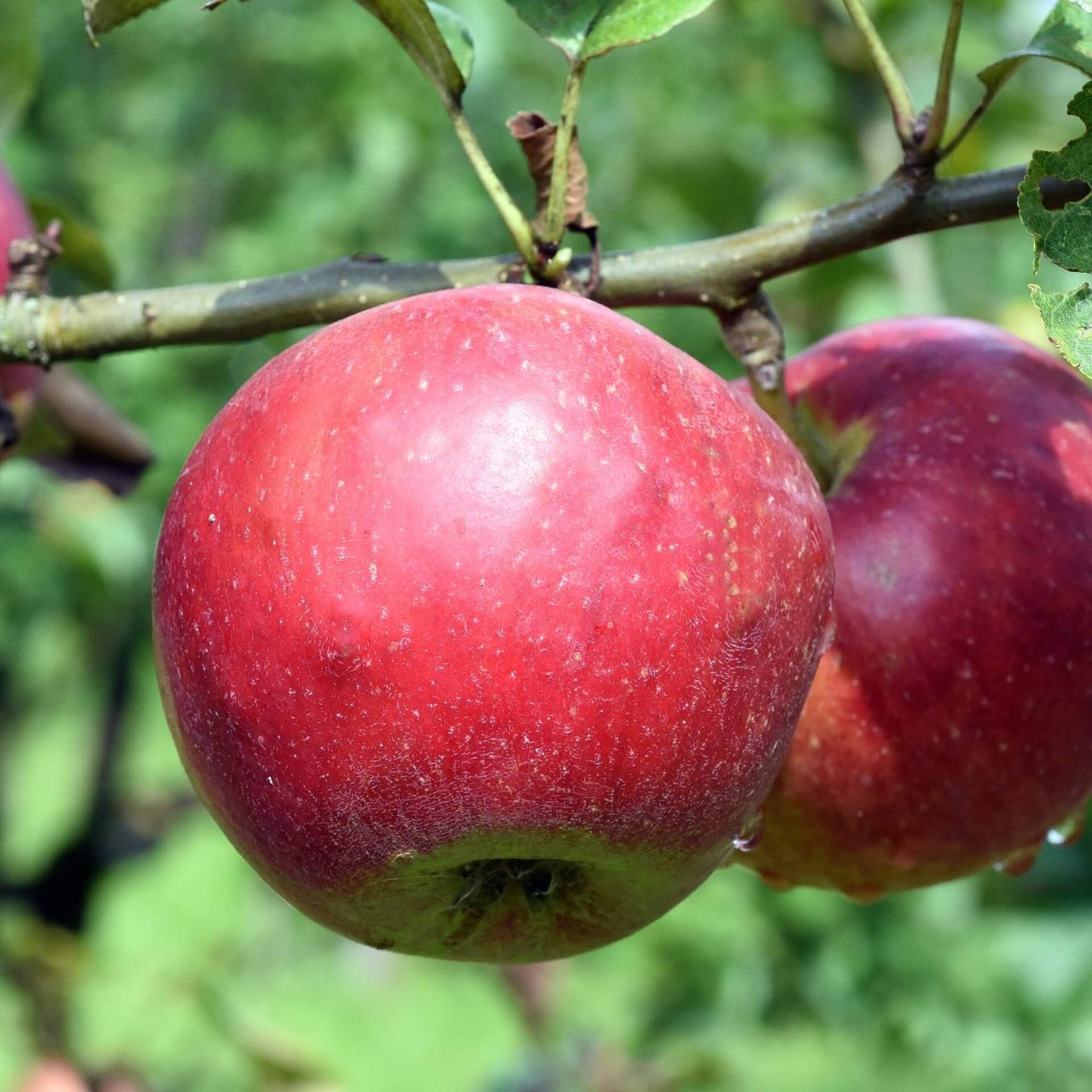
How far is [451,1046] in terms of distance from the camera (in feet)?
22.0

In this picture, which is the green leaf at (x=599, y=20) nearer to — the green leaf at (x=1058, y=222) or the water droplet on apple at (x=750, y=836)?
the green leaf at (x=1058, y=222)

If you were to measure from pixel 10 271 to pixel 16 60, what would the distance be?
0.64ft

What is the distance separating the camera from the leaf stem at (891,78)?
28.5 inches

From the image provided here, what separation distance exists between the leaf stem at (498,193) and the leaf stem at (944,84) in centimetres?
23

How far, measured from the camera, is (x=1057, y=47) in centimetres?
73

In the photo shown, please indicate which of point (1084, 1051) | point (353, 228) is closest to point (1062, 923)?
point (1084, 1051)

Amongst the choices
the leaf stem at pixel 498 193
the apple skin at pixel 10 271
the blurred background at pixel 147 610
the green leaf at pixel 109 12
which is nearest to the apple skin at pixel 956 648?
the leaf stem at pixel 498 193

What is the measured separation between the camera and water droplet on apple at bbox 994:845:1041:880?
2.73 feet

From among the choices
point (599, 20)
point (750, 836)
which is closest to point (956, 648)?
point (750, 836)

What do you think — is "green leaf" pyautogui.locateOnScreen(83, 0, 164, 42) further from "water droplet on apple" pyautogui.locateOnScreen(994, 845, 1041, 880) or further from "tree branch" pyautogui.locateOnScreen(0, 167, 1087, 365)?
"water droplet on apple" pyautogui.locateOnScreen(994, 845, 1041, 880)

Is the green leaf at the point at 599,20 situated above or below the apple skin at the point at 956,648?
above

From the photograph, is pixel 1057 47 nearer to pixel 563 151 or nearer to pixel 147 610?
pixel 563 151

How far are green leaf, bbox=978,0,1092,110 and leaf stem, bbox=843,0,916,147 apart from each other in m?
0.04

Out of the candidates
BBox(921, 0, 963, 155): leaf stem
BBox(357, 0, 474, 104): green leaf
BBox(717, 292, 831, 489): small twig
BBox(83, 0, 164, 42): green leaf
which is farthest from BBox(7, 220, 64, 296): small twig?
BBox(921, 0, 963, 155): leaf stem
